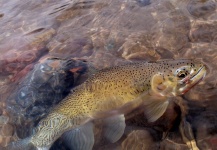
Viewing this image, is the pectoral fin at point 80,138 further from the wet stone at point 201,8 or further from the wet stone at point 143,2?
the wet stone at point 143,2

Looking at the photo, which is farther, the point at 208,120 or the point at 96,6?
the point at 96,6

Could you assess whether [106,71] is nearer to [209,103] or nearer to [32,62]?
[209,103]

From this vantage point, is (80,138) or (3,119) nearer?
(80,138)

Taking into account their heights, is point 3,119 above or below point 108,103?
below

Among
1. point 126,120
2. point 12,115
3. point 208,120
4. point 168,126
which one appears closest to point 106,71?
point 126,120

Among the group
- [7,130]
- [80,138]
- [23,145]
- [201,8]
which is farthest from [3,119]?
[201,8]

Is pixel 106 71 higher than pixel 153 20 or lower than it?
higher

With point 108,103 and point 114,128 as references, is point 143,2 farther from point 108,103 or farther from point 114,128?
point 114,128
